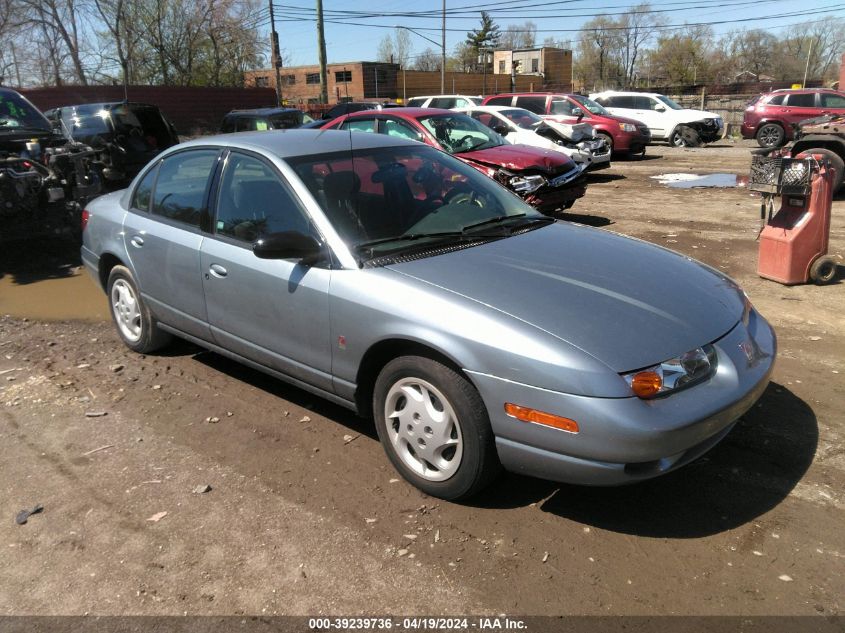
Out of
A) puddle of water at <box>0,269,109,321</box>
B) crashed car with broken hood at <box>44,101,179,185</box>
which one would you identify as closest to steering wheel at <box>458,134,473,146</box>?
crashed car with broken hood at <box>44,101,179,185</box>

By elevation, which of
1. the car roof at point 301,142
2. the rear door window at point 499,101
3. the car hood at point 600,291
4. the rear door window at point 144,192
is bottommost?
the car hood at point 600,291

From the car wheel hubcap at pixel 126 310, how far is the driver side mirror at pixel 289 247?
6.92ft

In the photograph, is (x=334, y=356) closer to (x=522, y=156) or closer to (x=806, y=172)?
(x=806, y=172)

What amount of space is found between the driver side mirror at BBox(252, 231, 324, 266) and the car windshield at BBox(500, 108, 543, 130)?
11920 millimetres

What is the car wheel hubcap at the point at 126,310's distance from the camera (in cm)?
512

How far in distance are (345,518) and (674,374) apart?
1.60m

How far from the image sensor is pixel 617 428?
265 centimetres

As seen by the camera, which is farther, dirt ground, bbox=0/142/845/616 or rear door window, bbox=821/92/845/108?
rear door window, bbox=821/92/845/108

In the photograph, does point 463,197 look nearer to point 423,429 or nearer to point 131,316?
point 423,429

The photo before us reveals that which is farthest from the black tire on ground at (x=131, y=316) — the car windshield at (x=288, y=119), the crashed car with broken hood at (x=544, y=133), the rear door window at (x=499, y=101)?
the rear door window at (x=499, y=101)

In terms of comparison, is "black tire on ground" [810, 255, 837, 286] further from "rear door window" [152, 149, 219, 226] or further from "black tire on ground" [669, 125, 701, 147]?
"black tire on ground" [669, 125, 701, 147]

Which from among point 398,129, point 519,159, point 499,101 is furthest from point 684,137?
point 398,129

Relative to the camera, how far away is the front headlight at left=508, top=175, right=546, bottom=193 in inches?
352

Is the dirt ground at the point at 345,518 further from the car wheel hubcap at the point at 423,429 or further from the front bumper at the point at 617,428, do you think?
the front bumper at the point at 617,428
